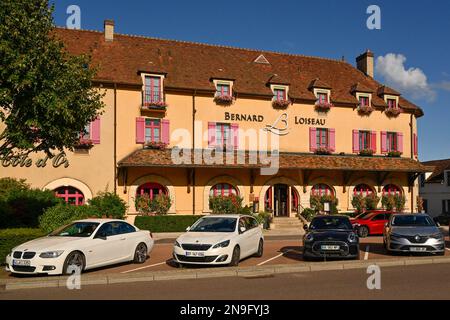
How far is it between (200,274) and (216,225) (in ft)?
8.63

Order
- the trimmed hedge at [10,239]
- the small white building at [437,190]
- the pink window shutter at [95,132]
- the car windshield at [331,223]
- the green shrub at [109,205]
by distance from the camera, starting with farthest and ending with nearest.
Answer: the small white building at [437,190] → the pink window shutter at [95,132] → the green shrub at [109,205] → the car windshield at [331,223] → the trimmed hedge at [10,239]

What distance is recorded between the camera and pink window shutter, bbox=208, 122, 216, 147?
2853 centimetres

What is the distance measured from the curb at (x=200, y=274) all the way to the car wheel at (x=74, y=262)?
44cm

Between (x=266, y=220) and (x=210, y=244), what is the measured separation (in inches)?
611

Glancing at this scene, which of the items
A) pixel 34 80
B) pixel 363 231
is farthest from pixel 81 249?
pixel 363 231

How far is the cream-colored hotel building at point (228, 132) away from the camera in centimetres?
2622

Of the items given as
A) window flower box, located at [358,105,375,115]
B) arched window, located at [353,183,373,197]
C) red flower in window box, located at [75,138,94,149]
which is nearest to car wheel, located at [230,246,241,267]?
red flower in window box, located at [75,138,94,149]

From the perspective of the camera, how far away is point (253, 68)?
106ft

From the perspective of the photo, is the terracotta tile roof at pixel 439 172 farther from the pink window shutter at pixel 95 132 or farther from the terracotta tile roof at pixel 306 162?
the pink window shutter at pixel 95 132

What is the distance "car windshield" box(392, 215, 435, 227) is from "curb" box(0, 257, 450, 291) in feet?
6.27

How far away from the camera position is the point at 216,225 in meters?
14.1

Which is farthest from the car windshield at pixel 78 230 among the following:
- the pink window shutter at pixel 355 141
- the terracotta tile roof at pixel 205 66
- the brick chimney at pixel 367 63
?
the brick chimney at pixel 367 63

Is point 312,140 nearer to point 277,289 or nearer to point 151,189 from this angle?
point 151,189
